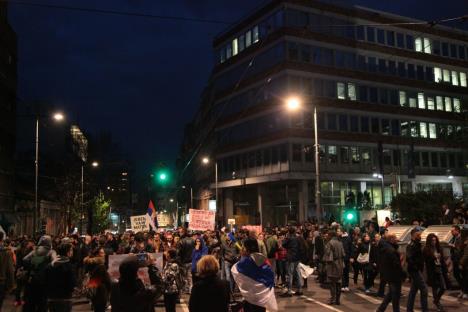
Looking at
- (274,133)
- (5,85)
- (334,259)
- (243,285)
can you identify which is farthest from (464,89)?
(243,285)

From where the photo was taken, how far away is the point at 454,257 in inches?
600

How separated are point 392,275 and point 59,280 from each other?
21.1 ft

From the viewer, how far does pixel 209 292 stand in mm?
5578

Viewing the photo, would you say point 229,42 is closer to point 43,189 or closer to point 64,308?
point 43,189

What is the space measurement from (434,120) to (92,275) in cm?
5442

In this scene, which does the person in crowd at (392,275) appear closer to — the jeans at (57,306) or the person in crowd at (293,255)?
the person in crowd at (293,255)

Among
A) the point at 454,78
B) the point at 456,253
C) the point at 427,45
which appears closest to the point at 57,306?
the point at 456,253

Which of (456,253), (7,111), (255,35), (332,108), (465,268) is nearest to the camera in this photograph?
(465,268)

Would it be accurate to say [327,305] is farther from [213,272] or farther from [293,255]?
[213,272]

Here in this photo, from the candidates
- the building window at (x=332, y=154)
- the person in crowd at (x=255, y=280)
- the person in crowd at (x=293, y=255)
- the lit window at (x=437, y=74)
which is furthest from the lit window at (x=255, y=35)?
the person in crowd at (x=255, y=280)

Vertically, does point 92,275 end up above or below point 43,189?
below

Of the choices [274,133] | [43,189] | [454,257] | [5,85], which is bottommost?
[454,257]

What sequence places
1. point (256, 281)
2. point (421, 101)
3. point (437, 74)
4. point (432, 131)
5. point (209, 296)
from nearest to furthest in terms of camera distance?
point (209, 296)
point (256, 281)
point (421, 101)
point (432, 131)
point (437, 74)

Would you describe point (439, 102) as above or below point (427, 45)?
below
